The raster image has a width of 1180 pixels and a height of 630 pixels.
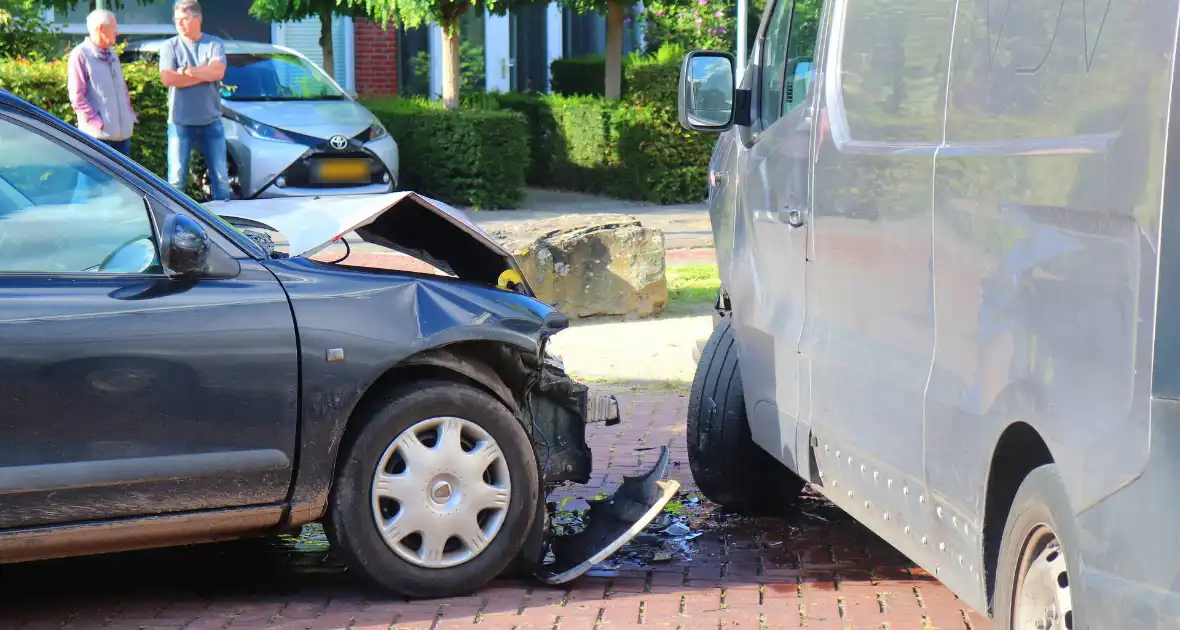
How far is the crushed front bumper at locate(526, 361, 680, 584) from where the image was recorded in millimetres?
4781

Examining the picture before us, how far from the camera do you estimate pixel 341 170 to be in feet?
49.2

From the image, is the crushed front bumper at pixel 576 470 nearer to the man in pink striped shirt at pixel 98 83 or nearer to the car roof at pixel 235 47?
the man in pink striped shirt at pixel 98 83

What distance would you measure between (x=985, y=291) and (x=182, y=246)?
7.28ft

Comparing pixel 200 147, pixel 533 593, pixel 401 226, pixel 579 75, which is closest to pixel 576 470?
pixel 533 593

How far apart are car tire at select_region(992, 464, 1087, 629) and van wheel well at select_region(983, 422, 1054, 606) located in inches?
1.5

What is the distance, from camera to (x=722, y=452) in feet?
17.7

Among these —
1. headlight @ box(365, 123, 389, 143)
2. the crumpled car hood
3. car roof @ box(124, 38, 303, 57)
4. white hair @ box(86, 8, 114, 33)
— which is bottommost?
headlight @ box(365, 123, 389, 143)

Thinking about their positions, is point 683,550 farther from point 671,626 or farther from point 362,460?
point 362,460

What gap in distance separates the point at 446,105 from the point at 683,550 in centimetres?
1260

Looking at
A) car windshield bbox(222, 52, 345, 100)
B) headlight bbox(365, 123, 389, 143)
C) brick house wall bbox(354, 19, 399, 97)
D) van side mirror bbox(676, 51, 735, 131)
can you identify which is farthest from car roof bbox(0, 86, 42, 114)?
brick house wall bbox(354, 19, 399, 97)

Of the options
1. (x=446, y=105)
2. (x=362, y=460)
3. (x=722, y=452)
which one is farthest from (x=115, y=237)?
(x=446, y=105)

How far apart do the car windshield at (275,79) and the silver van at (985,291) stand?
11355 millimetres

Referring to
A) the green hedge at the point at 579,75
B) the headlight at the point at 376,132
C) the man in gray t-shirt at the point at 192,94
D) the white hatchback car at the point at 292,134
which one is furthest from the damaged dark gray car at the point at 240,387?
the green hedge at the point at 579,75

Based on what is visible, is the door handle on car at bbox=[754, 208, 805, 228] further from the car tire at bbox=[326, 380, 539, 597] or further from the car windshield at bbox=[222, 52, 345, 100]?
the car windshield at bbox=[222, 52, 345, 100]
